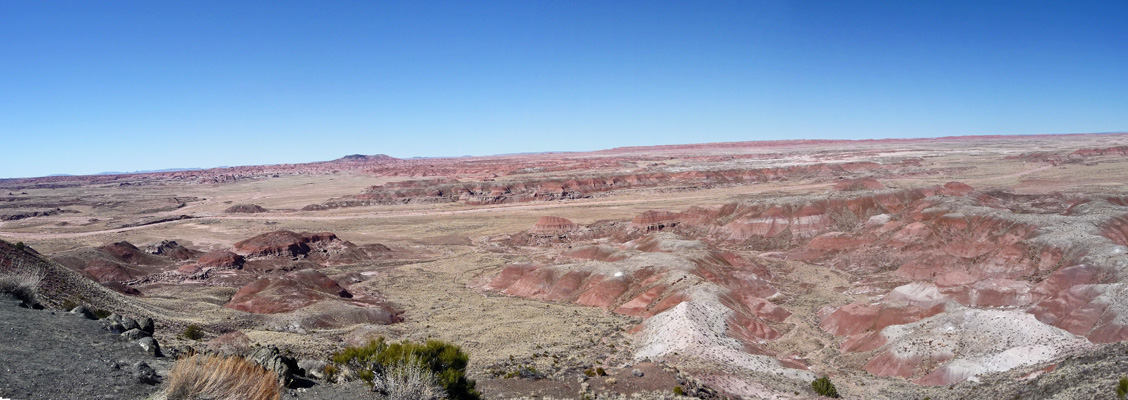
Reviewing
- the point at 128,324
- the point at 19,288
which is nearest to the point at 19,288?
the point at 19,288

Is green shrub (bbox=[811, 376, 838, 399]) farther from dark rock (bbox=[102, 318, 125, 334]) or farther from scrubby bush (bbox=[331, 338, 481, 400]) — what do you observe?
dark rock (bbox=[102, 318, 125, 334])

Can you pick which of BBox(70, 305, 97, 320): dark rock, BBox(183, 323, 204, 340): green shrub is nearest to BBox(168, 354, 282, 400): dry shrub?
BBox(70, 305, 97, 320): dark rock

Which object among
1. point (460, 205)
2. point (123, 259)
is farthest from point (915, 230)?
point (460, 205)

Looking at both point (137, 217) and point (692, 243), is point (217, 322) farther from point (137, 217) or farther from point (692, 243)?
point (137, 217)

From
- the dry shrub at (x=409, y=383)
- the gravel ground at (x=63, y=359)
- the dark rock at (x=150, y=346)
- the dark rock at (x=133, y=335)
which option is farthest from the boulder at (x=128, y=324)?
the dry shrub at (x=409, y=383)

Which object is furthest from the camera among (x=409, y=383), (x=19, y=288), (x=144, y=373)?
(x=19, y=288)

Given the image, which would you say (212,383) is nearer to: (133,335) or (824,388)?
(133,335)
